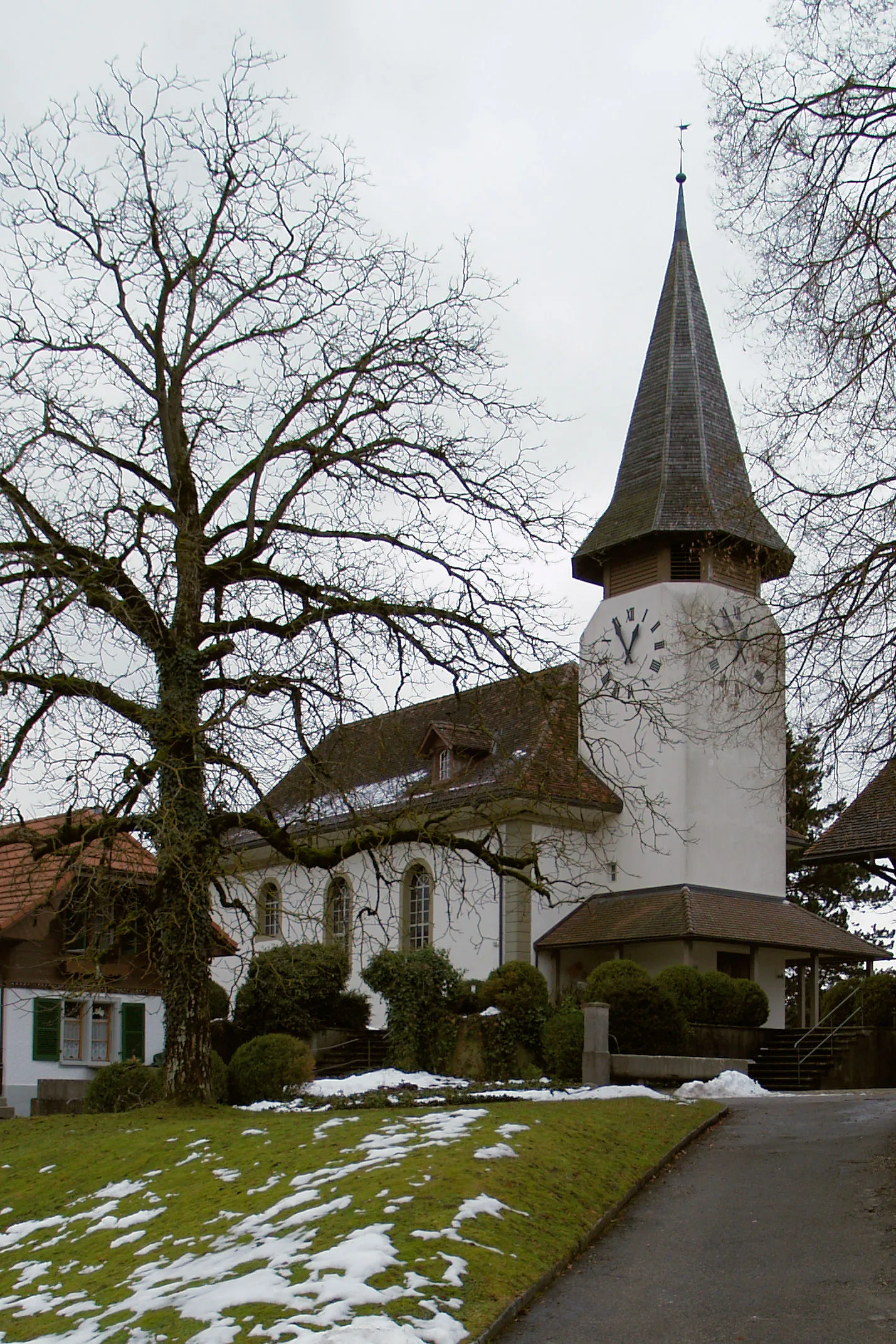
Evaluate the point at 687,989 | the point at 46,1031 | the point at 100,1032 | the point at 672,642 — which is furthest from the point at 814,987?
the point at 46,1031

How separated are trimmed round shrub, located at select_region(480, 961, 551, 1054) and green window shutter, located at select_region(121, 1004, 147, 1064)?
7275 mm

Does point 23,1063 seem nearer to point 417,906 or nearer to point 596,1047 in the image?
point 596,1047

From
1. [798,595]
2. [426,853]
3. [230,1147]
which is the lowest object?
[230,1147]

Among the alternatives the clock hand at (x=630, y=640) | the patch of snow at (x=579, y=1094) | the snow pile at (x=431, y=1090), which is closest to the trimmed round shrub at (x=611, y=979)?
the snow pile at (x=431, y=1090)

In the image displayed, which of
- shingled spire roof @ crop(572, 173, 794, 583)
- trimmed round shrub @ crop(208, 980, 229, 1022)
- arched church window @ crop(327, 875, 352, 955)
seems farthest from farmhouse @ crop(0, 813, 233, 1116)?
shingled spire roof @ crop(572, 173, 794, 583)

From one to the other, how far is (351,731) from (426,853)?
17.5 meters

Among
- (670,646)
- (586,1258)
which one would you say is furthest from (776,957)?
(586,1258)

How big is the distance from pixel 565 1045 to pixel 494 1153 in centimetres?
1140

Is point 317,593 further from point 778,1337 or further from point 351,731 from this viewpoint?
point 778,1337

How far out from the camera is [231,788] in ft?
52.5

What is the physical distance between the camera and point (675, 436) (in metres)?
34.5

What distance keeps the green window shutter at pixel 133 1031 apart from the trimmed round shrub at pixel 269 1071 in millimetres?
7748

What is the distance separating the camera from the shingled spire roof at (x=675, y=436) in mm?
32812

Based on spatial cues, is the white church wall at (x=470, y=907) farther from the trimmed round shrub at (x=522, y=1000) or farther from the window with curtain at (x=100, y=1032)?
the trimmed round shrub at (x=522, y=1000)
